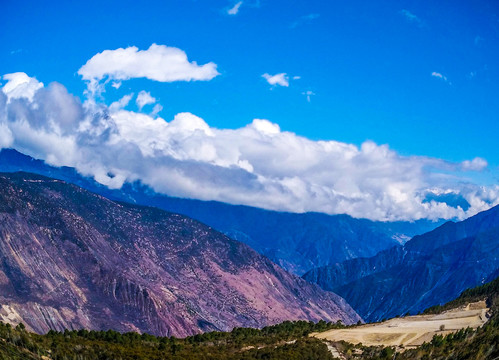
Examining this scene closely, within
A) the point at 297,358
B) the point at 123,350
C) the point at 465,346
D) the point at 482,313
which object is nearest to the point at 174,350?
the point at 123,350

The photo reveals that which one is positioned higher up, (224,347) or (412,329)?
(224,347)

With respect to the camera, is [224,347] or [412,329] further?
[412,329]

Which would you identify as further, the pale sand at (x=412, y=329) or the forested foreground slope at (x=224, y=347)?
the pale sand at (x=412, y=329)

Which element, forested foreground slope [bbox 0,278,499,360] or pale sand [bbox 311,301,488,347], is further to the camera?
pale sand [bbox 311,301,488,347]

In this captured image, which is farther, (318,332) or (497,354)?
(318,332)

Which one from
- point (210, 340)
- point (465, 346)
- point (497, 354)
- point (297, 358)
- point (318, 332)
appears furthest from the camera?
point (318, 332)

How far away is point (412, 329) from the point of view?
176m

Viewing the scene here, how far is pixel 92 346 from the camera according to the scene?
13550cm

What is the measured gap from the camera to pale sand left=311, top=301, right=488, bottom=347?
535 ft

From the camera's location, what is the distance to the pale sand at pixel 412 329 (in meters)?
163

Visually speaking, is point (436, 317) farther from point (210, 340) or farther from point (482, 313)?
point (210, 340)

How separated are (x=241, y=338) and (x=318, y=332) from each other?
2609 cm

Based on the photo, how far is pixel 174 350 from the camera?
472 ft

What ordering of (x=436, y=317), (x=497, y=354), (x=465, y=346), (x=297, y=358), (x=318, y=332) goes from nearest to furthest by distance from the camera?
(x=497, y=354)
(x=465, y=346)
(x=297, y=358)
(x=318, y=332)
(x=436, y=317)
